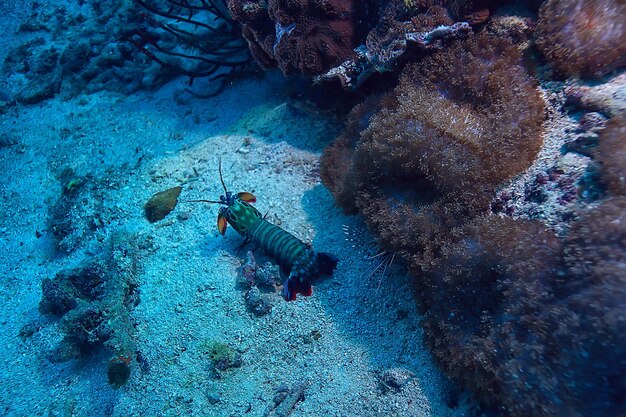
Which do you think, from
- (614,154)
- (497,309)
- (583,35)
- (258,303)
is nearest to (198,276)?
(258,303)

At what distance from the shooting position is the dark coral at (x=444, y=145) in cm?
319

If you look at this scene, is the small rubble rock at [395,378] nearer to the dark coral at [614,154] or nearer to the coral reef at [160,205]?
the dark coral at [614,154]

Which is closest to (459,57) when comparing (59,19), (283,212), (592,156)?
(592,156)

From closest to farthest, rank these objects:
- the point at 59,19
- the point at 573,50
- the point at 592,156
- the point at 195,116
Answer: the point at 592,156 < the point at 573,50 < the point at 195,116 < the point at 59,19

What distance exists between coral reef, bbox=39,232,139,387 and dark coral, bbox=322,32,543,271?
2.91 metres

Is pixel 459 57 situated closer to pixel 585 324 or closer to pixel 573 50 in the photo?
pixel 573 50

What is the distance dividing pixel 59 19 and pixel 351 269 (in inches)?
388

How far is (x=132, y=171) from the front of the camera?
5.96 metres

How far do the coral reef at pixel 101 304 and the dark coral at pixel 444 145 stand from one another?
2906 mm

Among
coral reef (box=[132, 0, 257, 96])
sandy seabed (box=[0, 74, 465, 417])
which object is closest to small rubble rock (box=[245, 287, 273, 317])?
sandy seabed (box=[0, 74, 465, 417])

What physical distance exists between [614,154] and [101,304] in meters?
5.01

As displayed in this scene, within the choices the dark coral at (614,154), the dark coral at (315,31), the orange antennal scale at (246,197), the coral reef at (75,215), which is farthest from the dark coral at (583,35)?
the coral reef at (75,215)

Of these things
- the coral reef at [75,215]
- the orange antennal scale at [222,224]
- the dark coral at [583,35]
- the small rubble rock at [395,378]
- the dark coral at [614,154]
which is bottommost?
the coral reef at [75,215]

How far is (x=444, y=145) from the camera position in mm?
3240
